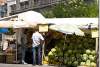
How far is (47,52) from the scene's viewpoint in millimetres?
19531

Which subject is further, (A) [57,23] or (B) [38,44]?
(A) [57,23]

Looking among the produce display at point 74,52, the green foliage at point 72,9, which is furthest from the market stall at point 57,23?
the green foliage at point 72,9

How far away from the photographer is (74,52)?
59.0ft

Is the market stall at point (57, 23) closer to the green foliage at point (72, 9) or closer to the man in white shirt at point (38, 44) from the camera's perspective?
the man in white shirt at point (38, 44)

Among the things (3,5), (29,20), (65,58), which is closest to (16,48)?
(29,20)

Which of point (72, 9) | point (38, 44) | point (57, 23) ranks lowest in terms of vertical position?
point (38, 44)

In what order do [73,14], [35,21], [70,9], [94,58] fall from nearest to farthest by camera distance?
[94,58], [35,21], [73,14], [70,9]

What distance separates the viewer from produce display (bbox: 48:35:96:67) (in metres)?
17.8

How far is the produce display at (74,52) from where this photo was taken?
17750 mm

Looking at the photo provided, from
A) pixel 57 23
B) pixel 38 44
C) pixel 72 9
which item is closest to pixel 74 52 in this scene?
pixel 38 44

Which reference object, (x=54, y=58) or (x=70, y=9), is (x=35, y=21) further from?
(x=70, y=9)

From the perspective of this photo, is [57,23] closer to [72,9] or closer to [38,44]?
[38,44]

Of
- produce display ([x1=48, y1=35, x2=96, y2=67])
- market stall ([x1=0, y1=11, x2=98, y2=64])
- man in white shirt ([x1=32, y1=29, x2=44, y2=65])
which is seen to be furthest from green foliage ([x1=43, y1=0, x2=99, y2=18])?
man in white shirt ([x1=32, y1=29, x2=44, y2=65])

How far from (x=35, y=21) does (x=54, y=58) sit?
89.8 inches
